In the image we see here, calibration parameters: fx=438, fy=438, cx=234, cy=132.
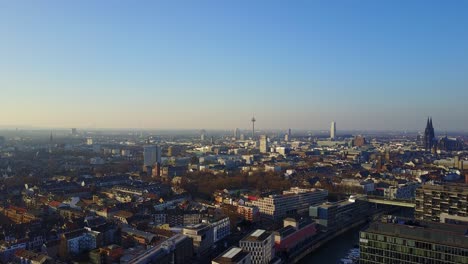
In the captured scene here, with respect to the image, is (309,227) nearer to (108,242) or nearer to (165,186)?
(108,242)

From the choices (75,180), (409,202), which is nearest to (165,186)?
(75,180)

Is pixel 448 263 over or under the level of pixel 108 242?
over

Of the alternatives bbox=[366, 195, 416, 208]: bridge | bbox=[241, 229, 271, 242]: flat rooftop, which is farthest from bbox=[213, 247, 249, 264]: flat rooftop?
bbox=[366, 195, 416, 208]: bridge

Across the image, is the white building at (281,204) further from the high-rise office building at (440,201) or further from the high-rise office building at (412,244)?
the high-rise office building at (412,244)

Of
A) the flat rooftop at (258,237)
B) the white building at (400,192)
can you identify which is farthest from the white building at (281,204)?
the flat rooftop at (258,237)

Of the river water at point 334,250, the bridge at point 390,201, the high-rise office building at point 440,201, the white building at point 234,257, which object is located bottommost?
the river water at point 334,250

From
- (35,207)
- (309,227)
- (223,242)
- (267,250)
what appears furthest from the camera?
(35,207)

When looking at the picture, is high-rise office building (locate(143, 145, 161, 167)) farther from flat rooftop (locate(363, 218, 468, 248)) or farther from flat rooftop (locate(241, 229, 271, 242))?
flat rooftop (locate(363, 218, 468, 248))

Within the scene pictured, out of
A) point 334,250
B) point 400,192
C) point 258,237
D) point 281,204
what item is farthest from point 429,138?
point 258,237
